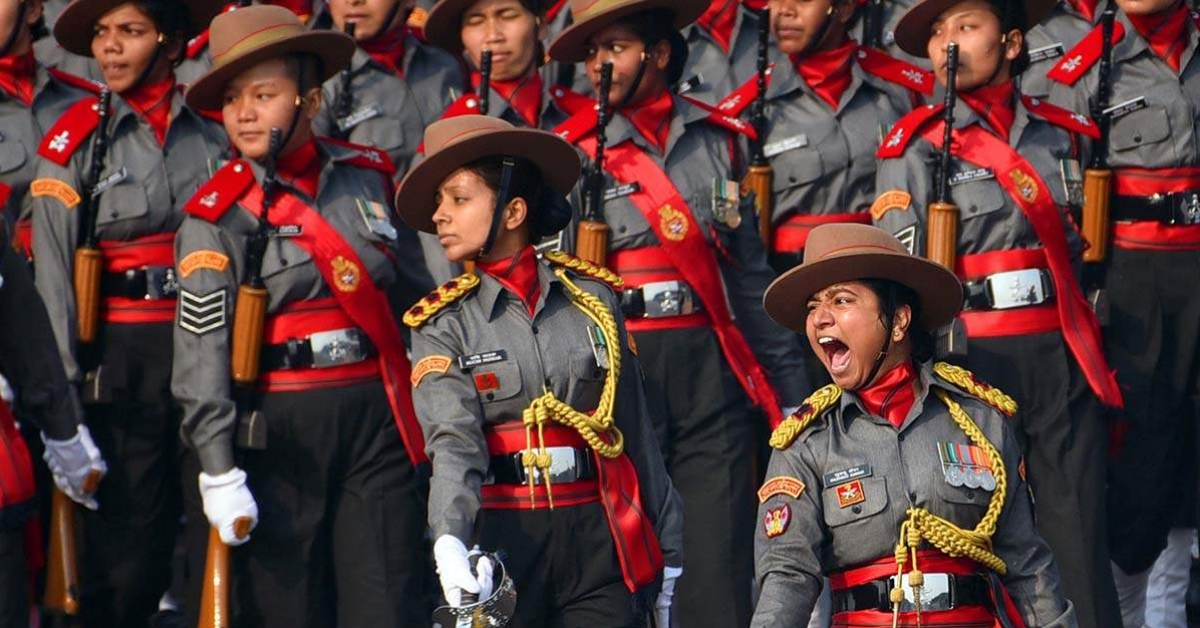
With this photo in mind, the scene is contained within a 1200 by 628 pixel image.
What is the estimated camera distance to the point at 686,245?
34.4ft

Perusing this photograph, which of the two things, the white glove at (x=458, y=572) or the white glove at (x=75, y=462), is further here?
the white glove at (x=75, y=462)

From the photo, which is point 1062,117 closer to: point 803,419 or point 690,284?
point 690,284

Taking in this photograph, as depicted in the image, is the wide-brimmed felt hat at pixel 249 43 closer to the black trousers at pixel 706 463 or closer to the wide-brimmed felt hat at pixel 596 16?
the wide-brimmed felt hat at pixel 596 16

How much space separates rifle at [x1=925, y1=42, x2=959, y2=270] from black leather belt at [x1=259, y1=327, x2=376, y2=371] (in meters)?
2.28

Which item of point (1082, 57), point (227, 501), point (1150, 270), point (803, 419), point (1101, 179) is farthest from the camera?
point (1082, 57)

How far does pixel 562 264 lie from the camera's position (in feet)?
28.2

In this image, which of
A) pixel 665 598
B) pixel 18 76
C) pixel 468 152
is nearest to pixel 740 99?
pixel 18 76

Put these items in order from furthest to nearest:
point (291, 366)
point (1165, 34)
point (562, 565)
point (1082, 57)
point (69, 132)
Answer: point (1082, 57) → point (1165, 34) → point (69, 132) → point (291, 366) → point (562, 565)

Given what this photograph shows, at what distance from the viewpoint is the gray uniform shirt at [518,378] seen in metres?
8.10

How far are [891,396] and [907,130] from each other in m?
3.13

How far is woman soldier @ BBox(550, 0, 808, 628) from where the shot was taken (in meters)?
10.5

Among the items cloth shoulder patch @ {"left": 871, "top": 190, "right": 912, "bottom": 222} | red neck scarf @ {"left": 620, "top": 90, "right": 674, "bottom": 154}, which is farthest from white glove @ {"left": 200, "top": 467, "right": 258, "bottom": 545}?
cloth shoulder patch @ {"left": 871, "top": 190, "right": 912, "bottom": 222}

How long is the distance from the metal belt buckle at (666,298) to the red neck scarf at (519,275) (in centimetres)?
206

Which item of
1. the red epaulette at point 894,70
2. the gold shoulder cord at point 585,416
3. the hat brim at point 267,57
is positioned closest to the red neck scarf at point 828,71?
the red epaulette at point 894,70
